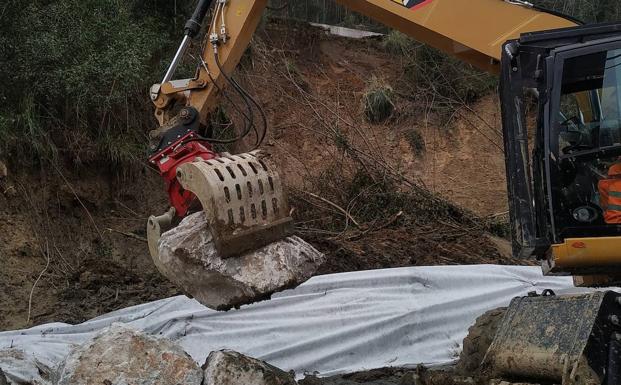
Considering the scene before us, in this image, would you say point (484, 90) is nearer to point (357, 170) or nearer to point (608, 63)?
point (357, 170)

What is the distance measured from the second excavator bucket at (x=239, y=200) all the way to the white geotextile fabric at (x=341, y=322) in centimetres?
181

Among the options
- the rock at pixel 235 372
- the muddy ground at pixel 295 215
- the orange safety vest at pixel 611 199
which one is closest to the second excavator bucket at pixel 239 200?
the rock at pixel 235 372

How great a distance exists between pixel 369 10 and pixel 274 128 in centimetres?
718

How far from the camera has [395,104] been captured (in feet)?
43.5

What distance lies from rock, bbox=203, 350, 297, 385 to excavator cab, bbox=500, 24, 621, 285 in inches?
59.1

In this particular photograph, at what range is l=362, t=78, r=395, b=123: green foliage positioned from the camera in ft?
42.5

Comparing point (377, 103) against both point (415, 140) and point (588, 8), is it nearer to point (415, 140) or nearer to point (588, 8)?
point (415, 140)

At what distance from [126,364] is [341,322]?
82.0 inches

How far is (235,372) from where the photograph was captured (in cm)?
412

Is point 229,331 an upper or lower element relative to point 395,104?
upper

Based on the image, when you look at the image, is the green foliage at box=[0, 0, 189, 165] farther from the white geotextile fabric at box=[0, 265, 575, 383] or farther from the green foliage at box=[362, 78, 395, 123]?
the green foliage at box=[362, 78, 395, 123]

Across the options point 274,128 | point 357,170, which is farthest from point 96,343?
point 274,128

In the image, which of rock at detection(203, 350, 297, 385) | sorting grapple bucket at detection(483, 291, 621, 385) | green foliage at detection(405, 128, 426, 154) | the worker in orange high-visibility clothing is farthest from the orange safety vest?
green foliage at detection(405, 128, 426, 154)

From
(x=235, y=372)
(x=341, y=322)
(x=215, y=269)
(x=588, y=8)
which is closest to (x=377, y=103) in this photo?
(x=588, y=8)
